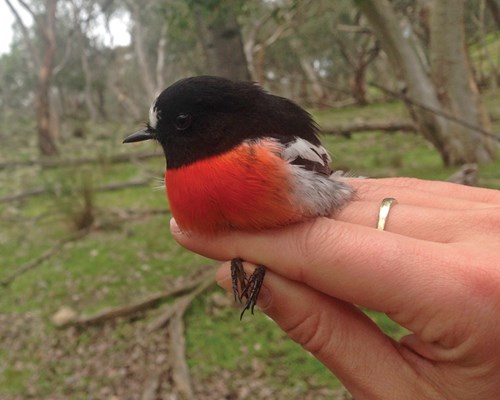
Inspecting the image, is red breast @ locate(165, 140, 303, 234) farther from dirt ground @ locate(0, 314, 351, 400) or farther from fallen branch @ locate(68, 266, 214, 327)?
fallen branch @ locate(68, 266, 214, 327)

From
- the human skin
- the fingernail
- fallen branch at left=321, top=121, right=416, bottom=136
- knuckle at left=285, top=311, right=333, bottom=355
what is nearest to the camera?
the human skin

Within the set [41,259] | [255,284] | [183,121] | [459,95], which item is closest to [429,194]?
[255,284]

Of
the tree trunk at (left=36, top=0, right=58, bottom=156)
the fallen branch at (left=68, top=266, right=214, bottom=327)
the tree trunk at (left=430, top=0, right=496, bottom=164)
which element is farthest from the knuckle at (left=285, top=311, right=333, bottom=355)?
the tree trunk at (left=36, top=0, right=58, bottom=156)

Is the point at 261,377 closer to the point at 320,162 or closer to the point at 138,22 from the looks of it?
the point at 320,162

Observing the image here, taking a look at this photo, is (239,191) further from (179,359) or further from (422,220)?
(179,359)

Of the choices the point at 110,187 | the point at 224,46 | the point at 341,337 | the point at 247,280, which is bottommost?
the point at 110,187

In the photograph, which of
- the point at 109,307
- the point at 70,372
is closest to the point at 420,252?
the point at 70,372

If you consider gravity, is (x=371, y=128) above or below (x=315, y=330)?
below
